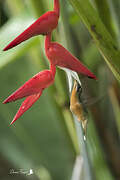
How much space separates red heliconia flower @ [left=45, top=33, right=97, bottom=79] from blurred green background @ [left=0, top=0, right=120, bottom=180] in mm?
166

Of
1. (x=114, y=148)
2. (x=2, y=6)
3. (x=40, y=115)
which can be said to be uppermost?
(x=2, y=6)

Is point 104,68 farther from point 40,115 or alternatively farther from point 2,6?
point 2,6

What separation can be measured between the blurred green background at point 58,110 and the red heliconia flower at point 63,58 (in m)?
0.17

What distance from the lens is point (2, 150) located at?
2.79 feet

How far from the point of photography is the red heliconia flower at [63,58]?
0.23 meters

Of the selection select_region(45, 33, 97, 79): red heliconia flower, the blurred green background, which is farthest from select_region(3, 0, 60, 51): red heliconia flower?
the blurred green background

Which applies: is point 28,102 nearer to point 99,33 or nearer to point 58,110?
point 99,33

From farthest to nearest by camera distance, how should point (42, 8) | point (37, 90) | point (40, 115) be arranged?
point (40, 115) → point (42, 8) → point (37, 90)

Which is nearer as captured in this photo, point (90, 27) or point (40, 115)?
point (90, 27)

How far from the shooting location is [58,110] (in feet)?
2.09

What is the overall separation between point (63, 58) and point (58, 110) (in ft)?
1.34

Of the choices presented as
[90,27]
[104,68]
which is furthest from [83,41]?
[90,27]

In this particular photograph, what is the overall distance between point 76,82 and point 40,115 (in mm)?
530

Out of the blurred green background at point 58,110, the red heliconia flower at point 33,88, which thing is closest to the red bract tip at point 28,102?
the red heliconia flower at point 33,88
